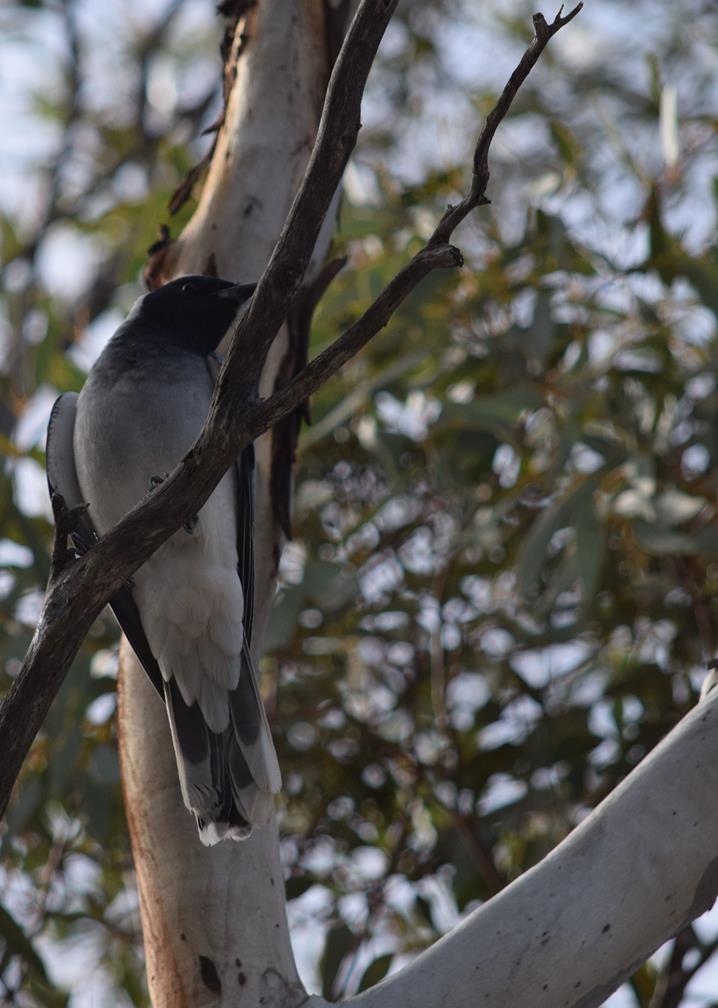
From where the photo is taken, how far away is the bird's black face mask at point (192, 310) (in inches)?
90.3

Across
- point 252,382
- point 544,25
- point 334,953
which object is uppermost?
point 544,25

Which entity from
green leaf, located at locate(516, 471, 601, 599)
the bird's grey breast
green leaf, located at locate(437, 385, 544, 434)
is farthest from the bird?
green leaf, located at locate(516, 471, 601, 599)

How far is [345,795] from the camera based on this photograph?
9.71ft

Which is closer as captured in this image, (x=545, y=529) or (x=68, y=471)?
(x=68, y=471)

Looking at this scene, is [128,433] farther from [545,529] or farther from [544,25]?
[544,25]

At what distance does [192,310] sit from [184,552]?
0.49 meters

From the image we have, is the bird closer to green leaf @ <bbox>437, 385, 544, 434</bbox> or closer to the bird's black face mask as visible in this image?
the bird's black face mask

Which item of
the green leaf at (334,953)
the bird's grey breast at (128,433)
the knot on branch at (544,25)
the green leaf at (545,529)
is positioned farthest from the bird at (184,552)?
the knot on branch at (544,25)

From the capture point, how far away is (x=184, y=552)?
218cm

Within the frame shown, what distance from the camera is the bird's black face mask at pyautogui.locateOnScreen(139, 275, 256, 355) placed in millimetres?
2293

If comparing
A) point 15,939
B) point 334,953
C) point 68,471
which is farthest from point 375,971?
point 68,471

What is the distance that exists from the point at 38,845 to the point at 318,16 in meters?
2.00

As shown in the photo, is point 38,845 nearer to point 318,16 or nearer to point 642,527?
point 642,527

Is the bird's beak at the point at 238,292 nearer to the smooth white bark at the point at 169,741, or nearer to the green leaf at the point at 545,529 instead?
the smooth white bark at the point at 169,741
